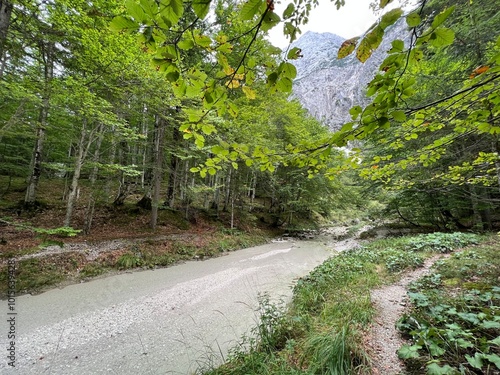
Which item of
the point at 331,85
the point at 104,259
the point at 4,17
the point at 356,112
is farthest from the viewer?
the point at 331,85

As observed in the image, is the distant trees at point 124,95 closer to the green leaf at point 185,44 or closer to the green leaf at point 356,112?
the green leaf at point 185,44

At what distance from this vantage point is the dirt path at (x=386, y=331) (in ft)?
6.70

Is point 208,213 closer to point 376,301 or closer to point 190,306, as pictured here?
point 190,306

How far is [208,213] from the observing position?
12.8 m

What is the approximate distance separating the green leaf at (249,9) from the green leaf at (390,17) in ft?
1.66

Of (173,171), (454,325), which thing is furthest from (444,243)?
(173,171)

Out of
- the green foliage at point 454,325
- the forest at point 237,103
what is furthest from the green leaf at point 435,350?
the forest at point 237,103

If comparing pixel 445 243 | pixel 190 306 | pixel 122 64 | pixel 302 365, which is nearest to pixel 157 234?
pixel 190 306

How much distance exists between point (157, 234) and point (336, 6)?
9.13 meters

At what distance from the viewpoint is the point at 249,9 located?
2.86ft

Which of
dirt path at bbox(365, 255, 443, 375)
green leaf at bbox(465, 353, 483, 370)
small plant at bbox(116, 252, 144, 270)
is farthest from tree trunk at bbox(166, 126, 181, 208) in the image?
green leaf at bbox(465, 353, 483, 370)

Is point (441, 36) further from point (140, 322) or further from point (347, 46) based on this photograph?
point (140, 322)

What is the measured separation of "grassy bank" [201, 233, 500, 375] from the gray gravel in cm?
69

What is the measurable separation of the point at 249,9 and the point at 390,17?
1.85 feet
